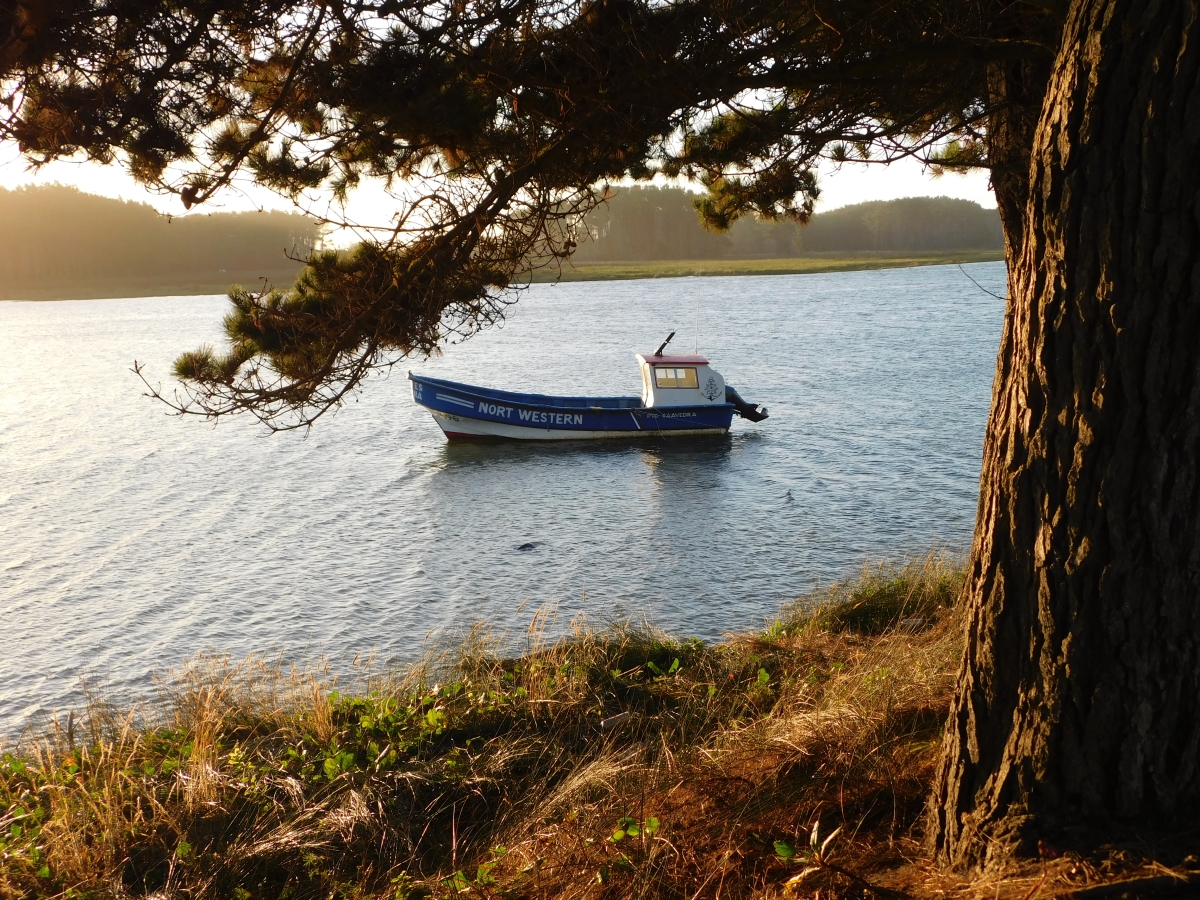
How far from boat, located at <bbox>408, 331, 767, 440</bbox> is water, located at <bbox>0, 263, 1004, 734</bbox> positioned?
60 centimetres

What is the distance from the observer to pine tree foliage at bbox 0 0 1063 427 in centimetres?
436

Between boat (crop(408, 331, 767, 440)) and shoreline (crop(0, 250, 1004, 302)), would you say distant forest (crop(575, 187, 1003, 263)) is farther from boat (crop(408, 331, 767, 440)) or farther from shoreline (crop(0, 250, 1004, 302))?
boat (crop(408, 331, 767, 440))

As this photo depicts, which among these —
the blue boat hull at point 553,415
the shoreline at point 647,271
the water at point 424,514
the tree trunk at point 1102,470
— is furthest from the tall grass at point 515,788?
the shoreline at point 647,271

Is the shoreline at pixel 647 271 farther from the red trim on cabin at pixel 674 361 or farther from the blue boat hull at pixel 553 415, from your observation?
the red trim on cabin at pixel 674 361

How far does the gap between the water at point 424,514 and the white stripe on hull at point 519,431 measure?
494 mm

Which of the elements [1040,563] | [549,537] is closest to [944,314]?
[549,537]

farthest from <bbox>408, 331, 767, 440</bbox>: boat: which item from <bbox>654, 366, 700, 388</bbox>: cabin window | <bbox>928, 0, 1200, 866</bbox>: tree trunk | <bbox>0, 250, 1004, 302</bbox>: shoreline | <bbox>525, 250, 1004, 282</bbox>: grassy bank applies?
<bbox>525, 250, 1004, 282</bbox>: grassy bank

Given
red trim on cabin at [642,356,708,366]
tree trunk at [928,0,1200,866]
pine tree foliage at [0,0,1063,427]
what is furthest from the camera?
red trim on cabin at [642,356,708,366]

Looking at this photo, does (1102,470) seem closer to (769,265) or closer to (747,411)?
(747,411)

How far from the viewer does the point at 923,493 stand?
17516mm

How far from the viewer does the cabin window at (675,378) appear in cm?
2522

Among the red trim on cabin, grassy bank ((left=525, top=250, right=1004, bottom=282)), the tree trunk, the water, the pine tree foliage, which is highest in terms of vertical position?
grassy bank ((left=525, top=250, right=1004, bottom=282))

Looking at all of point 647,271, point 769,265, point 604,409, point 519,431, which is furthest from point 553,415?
point 769,265

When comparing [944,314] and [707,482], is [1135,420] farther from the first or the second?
[944,314]
